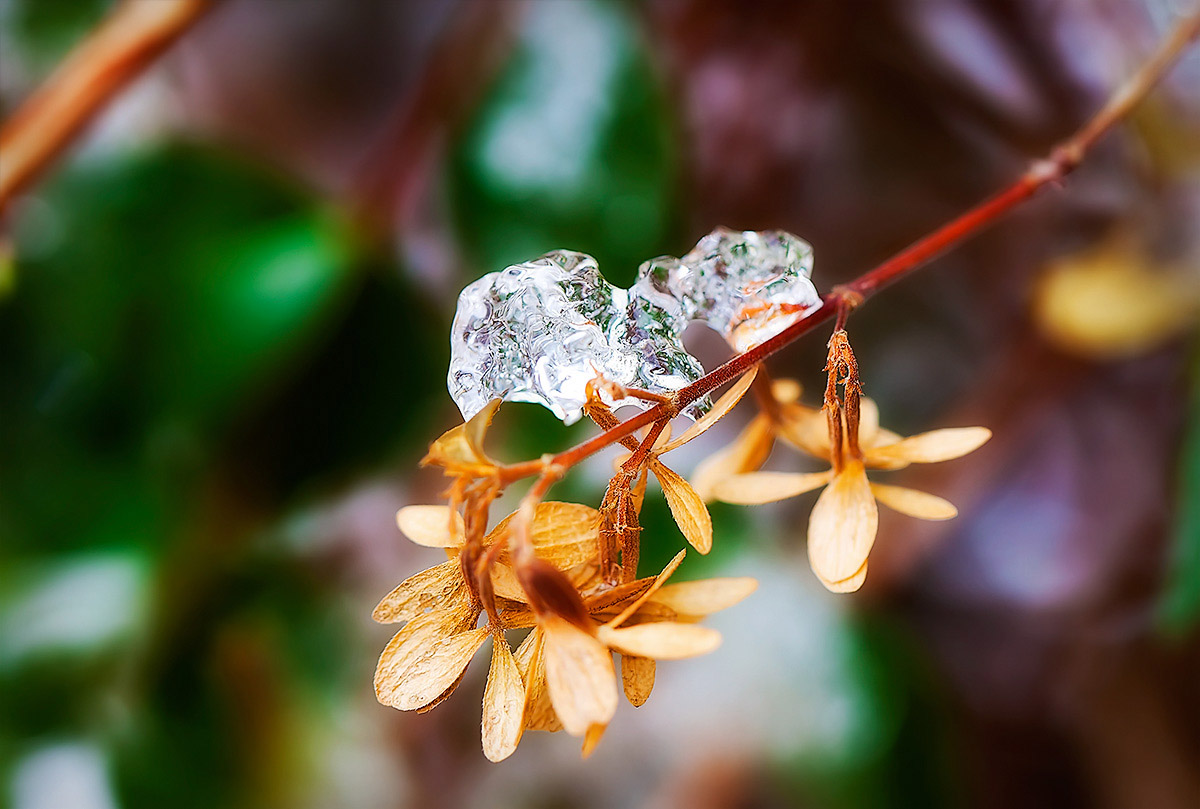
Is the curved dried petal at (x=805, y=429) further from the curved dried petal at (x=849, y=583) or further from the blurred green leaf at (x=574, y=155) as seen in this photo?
the blurred green leaf at (x=574, y=155)

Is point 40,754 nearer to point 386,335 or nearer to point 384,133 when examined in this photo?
point 386,335

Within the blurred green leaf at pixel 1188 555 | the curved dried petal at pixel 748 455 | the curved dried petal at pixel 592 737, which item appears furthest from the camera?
the blurred green leaf at pixel 1188 555

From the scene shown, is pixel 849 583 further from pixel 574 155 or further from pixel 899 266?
pixel 574 155

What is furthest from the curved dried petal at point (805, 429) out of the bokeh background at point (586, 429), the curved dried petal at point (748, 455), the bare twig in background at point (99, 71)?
the bare twig in background at point (99, 71)

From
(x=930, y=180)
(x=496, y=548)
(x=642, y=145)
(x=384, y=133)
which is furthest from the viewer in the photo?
(x=384, y=133)

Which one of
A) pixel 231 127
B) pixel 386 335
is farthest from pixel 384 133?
pixel 386 335

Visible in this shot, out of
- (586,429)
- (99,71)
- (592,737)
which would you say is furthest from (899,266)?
(99,71)

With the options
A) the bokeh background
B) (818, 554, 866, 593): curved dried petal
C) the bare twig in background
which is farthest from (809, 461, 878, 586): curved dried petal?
the bare twig in background
